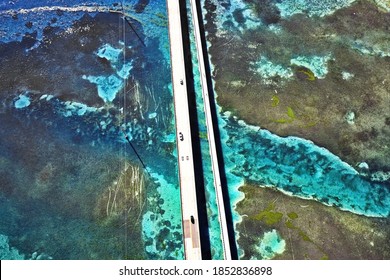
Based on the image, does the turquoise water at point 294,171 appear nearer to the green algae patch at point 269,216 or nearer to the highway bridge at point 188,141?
the green algae patch at point 269,216

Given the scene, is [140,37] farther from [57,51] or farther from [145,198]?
[145,198]

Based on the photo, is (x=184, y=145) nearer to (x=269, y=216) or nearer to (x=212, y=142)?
(x=212, y=142)

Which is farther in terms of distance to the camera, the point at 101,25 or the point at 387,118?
the point at 101,25

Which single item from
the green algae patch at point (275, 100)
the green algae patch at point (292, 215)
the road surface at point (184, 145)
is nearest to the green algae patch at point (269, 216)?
the green algae patch at point (292, 215)

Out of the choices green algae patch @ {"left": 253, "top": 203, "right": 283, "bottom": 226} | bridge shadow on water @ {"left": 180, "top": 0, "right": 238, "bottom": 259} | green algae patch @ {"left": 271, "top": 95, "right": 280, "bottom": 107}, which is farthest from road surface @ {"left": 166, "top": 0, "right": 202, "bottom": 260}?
green algae patch @ {"left": 271, "top": 95, "right": 280, "bottom": 107}

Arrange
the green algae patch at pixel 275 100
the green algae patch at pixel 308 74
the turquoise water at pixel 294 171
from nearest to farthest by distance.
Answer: the turquoise water at pixel 294 171 < the green algae patch at pixel 275 100 < the green algae patch at pixel 308 74

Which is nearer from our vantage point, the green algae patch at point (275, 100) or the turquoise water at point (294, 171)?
the turquoise water at point (294, 171)

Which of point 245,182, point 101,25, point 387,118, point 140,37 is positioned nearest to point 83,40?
point 101,25
